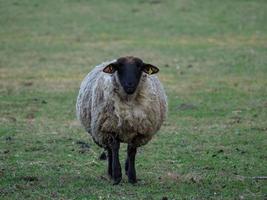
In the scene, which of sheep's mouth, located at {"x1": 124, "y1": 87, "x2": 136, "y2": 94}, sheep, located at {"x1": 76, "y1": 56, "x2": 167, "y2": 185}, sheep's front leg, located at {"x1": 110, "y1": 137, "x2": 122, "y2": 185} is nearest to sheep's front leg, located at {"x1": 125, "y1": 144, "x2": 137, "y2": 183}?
sheep, located at {"x1": 76, "y1": 56, "x2": 167, "y2": 185}

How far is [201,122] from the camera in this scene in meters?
15.3

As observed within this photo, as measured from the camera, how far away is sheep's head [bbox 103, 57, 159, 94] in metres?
9.73

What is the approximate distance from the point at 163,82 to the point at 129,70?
11084 millimetres

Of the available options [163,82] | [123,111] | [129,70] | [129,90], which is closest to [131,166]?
[123,111]

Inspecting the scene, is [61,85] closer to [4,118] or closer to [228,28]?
[4,118]

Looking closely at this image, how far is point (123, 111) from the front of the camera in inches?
386

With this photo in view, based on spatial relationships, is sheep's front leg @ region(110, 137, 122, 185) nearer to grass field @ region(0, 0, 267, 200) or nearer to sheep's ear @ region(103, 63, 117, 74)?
grass field @ region(0, 0, 267, 200)

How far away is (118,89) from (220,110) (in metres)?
7.08

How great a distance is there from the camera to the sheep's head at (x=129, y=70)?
9727 millimetres

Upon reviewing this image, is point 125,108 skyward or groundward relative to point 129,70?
groundward

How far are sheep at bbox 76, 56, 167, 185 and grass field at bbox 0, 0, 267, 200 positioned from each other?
1.69ft

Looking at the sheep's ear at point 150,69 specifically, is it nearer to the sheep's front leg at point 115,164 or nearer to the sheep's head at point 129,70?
the sheep's head at point 129,70

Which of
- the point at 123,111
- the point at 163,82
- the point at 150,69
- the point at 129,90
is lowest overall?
the point at 163,82

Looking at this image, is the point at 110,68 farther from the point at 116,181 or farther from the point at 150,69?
the point at 116,181
